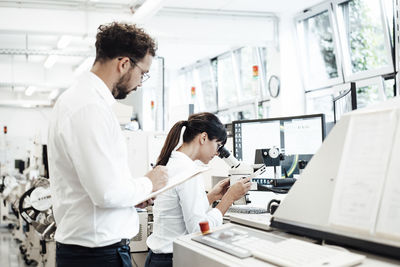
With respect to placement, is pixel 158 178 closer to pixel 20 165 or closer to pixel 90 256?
pixel 90 256

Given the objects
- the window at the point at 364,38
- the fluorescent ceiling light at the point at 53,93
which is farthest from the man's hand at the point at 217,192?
the fluorescent ceiling light at the point at 53,93

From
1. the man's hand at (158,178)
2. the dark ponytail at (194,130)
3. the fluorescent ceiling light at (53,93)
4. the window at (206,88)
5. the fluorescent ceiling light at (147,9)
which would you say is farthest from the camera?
the fluorescent ceiling light at (53,93)

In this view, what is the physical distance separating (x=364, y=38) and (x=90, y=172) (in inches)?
186

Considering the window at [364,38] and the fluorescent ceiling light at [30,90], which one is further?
the fluorescent ceiling light at [30,90]

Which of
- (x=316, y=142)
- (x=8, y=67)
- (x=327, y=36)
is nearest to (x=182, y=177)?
(x=316, y=142)

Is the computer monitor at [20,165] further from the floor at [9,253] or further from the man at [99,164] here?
the man at [99,164]

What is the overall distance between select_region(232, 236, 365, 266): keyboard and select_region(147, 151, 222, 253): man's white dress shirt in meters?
0.64

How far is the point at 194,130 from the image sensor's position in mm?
2006

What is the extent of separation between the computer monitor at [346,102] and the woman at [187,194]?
21.6 inches

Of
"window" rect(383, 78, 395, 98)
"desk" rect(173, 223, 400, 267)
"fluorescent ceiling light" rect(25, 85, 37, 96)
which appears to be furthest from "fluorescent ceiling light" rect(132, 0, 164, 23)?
"fluorescent ceiling light" rect(25, 85, 37, 96)

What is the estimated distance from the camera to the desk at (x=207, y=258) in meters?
0.93

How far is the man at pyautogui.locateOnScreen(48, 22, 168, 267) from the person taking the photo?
121 cm

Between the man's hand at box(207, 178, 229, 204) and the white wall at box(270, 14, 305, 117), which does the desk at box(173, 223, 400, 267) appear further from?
the white wall at box(270, 14, 305, 117)

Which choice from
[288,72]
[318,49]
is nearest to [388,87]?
[318,49]
